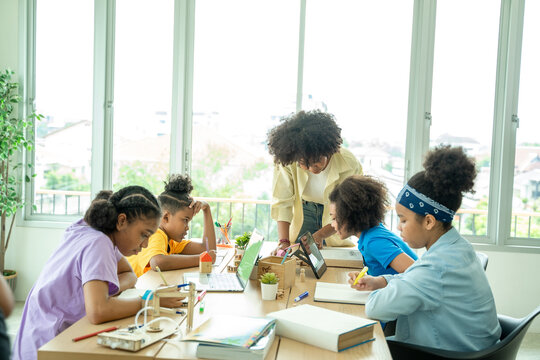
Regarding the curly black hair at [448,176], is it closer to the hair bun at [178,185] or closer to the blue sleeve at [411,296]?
the blue sleeve at [411,296]

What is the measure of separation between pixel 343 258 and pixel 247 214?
6.81 feet

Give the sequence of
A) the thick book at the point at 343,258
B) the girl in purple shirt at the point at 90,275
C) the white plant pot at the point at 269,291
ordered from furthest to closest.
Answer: the thick book at the point at 343,258
the white plant pot at the point at 269,291
the girl in purple shirt at the point at 90,275

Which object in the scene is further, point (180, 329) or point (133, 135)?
point (133, 135)

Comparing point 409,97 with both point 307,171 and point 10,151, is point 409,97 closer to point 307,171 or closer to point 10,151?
point 307,171

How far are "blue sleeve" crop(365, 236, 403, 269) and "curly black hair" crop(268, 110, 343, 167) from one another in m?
0.61

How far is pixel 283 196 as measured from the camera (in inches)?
113

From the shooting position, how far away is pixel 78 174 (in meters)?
4.41

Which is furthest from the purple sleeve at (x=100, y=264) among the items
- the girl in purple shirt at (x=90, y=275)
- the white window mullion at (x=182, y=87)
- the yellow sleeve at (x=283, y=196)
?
the white window mullion at (x=182, y=87)

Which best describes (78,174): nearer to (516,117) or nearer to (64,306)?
(64,306)

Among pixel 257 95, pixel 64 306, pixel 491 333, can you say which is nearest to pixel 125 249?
pixel 64 306

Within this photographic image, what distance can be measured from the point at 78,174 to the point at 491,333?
3.59m

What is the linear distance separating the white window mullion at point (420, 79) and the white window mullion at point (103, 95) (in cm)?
240

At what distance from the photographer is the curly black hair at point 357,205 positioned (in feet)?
7.39

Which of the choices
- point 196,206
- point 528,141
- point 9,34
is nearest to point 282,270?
point 196,206
